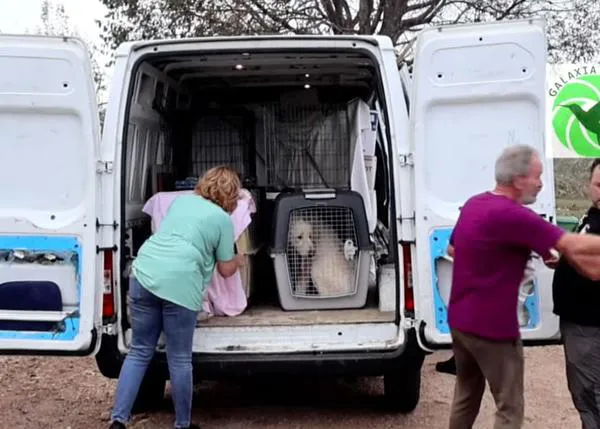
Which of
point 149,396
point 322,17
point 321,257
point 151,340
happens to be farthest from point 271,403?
point 322,17

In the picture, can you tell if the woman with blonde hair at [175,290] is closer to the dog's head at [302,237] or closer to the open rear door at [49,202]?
the open rear door at [49,202]

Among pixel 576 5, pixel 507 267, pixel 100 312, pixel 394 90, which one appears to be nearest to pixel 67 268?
pixel 100 312

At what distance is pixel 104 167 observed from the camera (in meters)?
4.37

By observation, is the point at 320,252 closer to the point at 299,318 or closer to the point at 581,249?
the point at 299,318

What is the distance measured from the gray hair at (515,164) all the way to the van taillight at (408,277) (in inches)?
36.1

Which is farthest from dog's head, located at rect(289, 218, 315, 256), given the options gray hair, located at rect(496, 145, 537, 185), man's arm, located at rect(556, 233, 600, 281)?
man's arm, located at rect(556, 233, 600, 281)

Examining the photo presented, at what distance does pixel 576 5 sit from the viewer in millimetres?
16234

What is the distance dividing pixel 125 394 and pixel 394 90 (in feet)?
7.18

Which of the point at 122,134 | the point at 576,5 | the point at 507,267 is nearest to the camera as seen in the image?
the point at 507,267

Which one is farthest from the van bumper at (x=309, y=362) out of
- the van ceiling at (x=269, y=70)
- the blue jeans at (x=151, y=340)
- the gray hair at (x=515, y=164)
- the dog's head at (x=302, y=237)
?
the van ceiling at (x=269, y=70)

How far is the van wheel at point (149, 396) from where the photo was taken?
5273mm

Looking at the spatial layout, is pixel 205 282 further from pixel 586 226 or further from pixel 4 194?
pixel 586 226

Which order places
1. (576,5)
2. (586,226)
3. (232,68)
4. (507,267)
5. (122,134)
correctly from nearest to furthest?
(507,267)
(586,226)
(122,134)
(232,68)
(576,5)

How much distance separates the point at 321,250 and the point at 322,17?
12090mm
